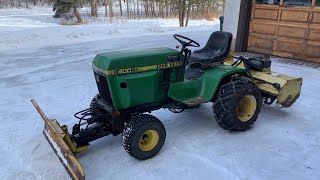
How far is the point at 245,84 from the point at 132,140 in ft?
5.48

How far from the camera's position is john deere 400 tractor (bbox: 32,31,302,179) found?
317 centimetres

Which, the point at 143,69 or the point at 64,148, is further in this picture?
the point at 143,69

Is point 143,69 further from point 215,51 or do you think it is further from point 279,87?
point 279,87

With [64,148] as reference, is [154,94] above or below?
above

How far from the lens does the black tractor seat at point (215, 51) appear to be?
4.11 metres

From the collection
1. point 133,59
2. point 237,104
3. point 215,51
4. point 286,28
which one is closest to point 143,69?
point 133,59

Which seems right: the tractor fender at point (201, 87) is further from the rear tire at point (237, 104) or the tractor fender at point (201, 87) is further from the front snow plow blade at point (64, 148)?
the front snow plow blade at point (64, 148)

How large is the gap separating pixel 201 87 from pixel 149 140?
1.02 m

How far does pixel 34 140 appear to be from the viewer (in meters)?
3.76

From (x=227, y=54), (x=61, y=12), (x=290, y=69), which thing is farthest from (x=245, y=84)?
(x=61, y=12)

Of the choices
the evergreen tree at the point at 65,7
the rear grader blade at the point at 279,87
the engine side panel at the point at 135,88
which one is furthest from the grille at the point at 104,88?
the evergreen tree at the point at 65,7

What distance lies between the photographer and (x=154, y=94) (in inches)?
138

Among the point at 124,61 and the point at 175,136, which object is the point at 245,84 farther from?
the point at 124,61

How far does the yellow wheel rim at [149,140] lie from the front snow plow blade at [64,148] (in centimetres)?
71
